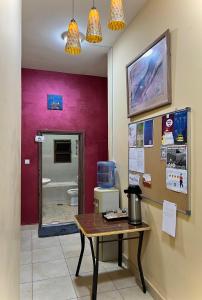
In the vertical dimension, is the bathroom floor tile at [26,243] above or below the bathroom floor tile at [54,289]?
below

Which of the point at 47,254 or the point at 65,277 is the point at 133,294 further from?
the point at 47,254

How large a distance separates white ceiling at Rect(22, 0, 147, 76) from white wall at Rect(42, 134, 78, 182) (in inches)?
77.1

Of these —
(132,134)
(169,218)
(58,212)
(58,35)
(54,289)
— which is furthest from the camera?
(58,212)

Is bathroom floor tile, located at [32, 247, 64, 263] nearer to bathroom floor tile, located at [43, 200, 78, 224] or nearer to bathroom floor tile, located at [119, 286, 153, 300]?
bathroom floor tile, located at [119, 286, 153, 300]

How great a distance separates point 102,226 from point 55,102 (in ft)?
9.49

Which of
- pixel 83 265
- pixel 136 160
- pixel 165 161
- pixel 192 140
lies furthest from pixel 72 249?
pixel 192 140

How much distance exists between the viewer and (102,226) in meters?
2.34

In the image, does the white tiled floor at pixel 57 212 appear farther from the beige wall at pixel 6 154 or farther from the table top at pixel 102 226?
the beige wall at pixel 6 154

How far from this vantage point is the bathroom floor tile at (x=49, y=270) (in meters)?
2.73

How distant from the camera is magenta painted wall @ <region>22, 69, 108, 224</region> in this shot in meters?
4.33

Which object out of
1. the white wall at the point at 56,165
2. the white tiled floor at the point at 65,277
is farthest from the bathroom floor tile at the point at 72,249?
the white wall at the point at 56,165

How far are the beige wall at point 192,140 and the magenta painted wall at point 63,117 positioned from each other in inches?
82.6

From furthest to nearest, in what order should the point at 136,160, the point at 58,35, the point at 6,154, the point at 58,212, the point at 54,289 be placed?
1. the point at 58,212
2. the point at 58,35
3. the point at 136,160
4. the point at 54,289
5. the point at 6,154

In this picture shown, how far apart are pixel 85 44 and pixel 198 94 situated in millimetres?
2196
